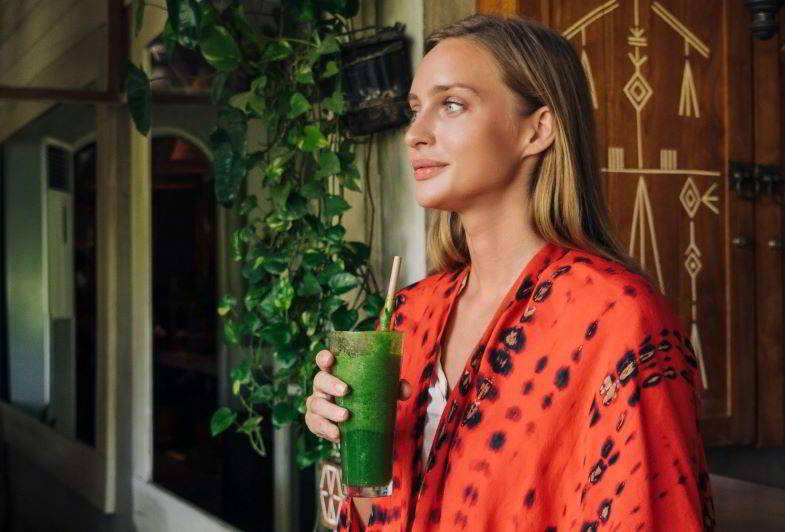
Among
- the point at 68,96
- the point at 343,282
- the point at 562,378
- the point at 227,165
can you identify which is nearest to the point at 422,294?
the point at 562,378

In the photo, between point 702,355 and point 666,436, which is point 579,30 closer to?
point 702,355

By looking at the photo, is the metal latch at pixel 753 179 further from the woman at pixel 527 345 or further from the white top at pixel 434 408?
the white top at pixel 434 408

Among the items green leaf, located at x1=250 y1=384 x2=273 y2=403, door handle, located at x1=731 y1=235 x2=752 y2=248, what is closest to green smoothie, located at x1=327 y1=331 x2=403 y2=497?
green leaf, located at x1=250 y1=384 x2=273 y2=403

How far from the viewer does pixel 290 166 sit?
289 centimetres

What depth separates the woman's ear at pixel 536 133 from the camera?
4.93 ft

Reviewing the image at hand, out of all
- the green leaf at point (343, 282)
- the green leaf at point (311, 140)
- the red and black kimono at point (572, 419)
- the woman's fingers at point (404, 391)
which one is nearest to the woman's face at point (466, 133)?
the red and black kimono at point (572, 419)

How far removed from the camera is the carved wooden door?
2840 mm

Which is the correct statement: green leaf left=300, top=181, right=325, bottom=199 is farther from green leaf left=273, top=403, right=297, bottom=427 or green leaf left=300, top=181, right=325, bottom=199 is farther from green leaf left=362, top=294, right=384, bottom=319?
green leaf left=273, top=403, right=297, bottom=427

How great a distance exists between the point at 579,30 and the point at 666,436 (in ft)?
5.48

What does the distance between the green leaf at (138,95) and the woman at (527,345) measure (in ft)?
4.89

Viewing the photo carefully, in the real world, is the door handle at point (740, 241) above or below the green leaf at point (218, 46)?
below

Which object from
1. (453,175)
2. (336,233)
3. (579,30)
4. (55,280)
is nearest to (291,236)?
(336,233)

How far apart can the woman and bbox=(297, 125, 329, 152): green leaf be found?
115 centimetres

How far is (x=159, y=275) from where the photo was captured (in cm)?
471
